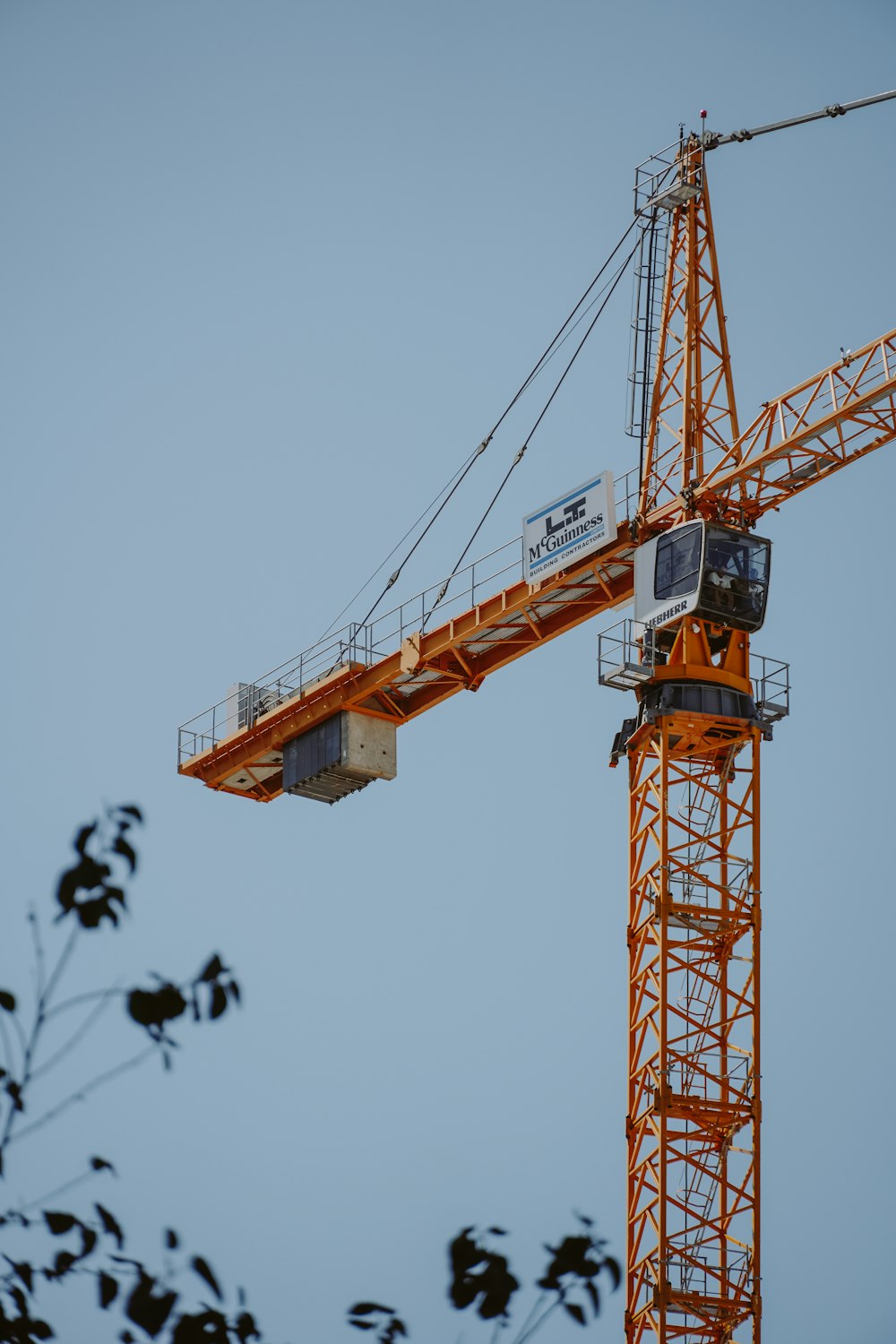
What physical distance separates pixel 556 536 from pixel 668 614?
3374 mm

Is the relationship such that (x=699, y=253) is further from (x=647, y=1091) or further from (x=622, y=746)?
(x=647, y=1091)

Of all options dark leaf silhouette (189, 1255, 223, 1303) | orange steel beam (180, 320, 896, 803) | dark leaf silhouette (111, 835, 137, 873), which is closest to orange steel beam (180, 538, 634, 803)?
orange steel beam (180, 320, 896, 803)

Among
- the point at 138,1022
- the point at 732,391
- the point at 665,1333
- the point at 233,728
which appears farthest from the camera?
the point at 233,728

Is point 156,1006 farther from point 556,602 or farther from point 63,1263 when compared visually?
point 556,602

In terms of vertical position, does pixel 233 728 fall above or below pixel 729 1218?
above

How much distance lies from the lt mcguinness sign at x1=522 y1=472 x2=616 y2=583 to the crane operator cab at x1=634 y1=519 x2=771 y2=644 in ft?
3.95

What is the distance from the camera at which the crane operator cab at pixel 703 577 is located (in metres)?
51.5

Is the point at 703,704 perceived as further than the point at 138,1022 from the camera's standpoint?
Yes

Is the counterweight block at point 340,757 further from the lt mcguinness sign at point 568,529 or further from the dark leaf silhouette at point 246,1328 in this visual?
the dark leaf silhouette at point 246,1328

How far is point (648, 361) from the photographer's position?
57875 millimetres

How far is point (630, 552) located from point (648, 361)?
259 inches

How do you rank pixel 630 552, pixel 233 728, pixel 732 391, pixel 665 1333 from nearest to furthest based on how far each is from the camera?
pixel 665 1333, pixel 630 552, pixel 732 391, pixel 233 728

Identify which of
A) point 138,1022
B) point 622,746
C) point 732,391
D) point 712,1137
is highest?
point 732,391

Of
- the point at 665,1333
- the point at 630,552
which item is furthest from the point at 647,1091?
the point at 630,552
